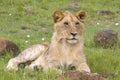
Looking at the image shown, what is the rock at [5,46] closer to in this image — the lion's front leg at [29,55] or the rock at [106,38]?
the lion's front leg at [29,55]

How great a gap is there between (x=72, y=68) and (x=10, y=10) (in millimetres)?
7504

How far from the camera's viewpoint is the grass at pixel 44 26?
681 cm

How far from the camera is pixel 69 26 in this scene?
6.41 m

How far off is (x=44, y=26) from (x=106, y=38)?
368 cm

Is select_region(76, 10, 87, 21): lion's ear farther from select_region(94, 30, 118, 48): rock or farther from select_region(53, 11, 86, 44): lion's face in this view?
select_region(94, 30, 118, 48): rock

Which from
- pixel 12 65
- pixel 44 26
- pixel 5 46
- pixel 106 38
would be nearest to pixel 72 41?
pixel 12 65

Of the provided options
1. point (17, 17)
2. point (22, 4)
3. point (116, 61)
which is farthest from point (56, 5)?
point (116, 61)

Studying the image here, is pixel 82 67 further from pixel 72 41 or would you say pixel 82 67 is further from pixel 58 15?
pixel 58 15

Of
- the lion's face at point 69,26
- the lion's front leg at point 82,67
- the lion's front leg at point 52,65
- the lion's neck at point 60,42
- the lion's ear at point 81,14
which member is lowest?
the lion's front leg at point 82,67


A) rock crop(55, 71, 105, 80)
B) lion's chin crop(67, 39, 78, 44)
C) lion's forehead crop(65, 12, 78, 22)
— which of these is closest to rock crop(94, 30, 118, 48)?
lion's forehead crop(65, 12, 78, 22)

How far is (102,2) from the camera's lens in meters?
16.0

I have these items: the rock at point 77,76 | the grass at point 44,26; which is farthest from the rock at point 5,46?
the rock at point 77,76

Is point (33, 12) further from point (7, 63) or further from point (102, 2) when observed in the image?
point (7, 63)

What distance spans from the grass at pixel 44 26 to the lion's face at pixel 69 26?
66 centimetres
